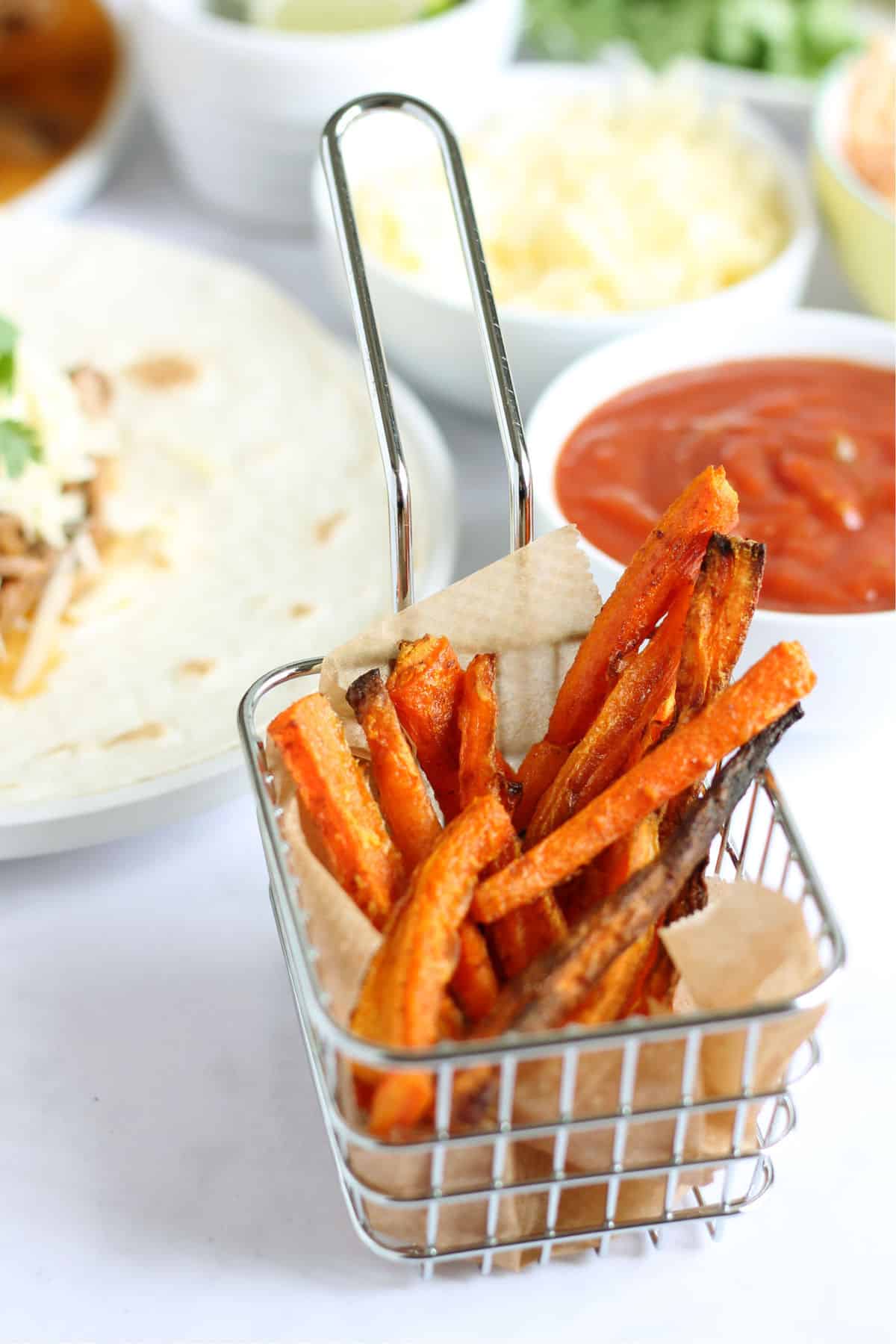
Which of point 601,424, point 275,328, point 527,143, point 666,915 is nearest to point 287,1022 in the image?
point 666,915

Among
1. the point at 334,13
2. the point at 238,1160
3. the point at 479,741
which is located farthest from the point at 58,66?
the point at 238,1160

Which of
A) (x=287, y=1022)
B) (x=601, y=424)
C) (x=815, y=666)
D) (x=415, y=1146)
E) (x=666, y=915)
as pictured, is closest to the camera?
(x=415, y=1146)

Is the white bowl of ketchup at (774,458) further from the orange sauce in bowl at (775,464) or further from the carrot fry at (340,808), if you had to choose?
the carrot fry at (340,808)

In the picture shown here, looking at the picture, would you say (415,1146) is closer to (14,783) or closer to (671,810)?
(671,810)

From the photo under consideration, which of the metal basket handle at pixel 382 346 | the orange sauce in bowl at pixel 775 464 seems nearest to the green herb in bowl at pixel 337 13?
the orange sauce in bowl at pixel 775 464

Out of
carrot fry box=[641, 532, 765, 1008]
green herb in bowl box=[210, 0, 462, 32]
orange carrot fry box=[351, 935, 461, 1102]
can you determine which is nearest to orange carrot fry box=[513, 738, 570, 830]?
carrot fry box=[641, 532, 765, 1008]

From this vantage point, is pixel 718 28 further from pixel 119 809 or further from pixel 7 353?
pixel 119 809
